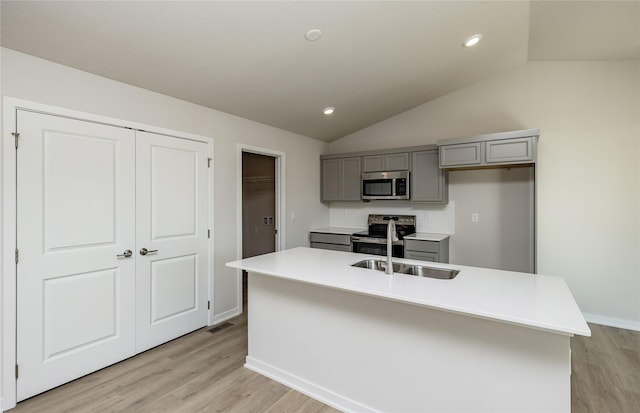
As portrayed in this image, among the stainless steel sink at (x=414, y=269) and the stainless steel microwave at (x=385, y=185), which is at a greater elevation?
the stainless steel microwave at (x=385, y=185)

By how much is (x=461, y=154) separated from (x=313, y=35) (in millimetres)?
2341

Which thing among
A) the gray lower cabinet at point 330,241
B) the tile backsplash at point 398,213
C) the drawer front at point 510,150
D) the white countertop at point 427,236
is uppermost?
the drawer front at point 510,150

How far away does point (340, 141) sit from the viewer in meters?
5.31

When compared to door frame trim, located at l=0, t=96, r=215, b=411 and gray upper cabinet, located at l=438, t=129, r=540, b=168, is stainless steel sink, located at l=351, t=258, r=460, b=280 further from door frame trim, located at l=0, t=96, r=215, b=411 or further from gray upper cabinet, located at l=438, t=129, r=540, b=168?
door frame trim, located at l=0, t=96, r=215, b=411

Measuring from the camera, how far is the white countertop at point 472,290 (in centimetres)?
137

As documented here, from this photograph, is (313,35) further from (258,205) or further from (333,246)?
(258,205)

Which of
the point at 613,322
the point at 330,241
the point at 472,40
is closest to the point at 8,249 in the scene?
the point at 330,241

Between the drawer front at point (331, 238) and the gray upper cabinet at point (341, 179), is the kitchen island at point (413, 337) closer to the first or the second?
the drawer front at point (331, 238)

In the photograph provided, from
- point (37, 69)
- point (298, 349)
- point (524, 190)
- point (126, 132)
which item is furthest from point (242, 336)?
point (524, 190)

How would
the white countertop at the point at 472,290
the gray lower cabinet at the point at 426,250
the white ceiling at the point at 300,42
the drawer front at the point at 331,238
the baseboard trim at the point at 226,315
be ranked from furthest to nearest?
1. the drawer front at the point at 331,238
2. the gray lower cabinet at the point at 426,250
3. the baseboard trim at the point at 226,315
4. the white ceiling at the point at 300,42
5. the white countertop at the point at 472,290

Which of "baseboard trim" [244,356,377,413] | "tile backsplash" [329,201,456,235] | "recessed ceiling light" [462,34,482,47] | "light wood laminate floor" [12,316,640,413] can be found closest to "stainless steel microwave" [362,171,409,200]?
"tile backsplash" [329,201,456,235]

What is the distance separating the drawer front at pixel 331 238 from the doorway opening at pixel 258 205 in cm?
137

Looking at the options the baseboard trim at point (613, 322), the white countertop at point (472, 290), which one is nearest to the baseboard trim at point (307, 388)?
A: the white countertop at point (472, 290)

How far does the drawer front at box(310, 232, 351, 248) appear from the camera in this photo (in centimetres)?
462
